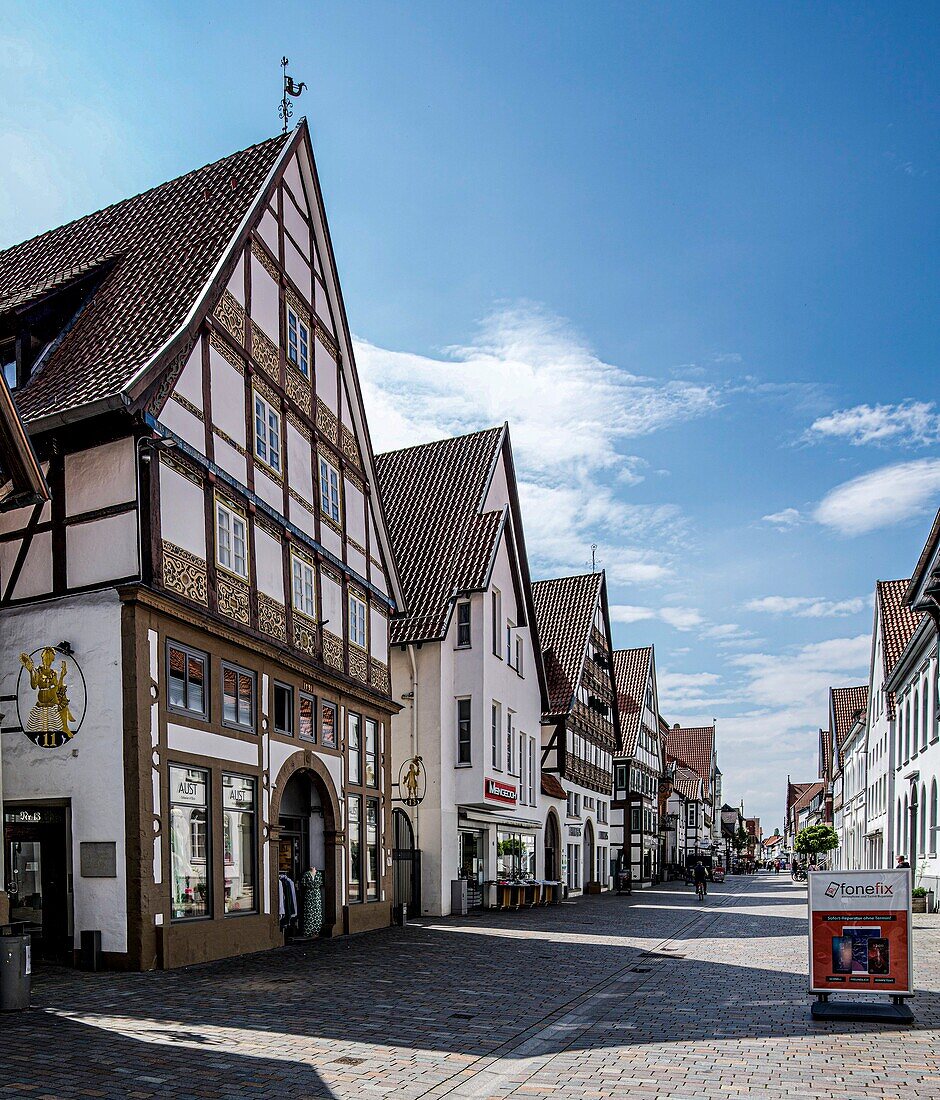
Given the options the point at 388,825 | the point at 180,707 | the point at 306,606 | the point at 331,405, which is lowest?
the point at 388,825

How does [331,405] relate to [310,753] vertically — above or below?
above

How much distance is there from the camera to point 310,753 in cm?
2169

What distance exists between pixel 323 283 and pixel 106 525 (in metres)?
9.52

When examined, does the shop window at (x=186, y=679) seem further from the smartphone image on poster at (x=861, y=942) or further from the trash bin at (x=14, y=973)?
the smartphone image on poster at (x=861, y=942)

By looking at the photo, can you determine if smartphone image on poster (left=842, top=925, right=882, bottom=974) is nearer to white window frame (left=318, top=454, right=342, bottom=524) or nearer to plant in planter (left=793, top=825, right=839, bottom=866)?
white window frame (left=318, top=454, right=342, bottom=524)

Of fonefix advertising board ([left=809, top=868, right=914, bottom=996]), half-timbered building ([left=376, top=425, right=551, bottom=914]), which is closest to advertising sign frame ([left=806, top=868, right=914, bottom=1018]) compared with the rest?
fonefix advertising board ([left=809, top=868, right=914, bottom=996])

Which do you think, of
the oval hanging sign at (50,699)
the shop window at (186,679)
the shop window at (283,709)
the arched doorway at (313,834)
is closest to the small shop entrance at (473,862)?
the arched doorway at (313,834)

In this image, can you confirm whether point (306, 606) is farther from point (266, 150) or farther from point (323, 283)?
point (266, 150)

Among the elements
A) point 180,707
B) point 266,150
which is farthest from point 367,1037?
point 266,150

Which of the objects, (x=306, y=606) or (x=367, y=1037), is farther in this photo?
(x=306, y=606)

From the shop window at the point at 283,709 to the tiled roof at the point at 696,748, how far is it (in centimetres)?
9146

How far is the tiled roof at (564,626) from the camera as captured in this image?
46.7 meters

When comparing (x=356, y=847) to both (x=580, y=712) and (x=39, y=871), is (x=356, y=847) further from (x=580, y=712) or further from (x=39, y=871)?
(x=580, y=712)

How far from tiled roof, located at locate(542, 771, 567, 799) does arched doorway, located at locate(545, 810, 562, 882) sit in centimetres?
75
